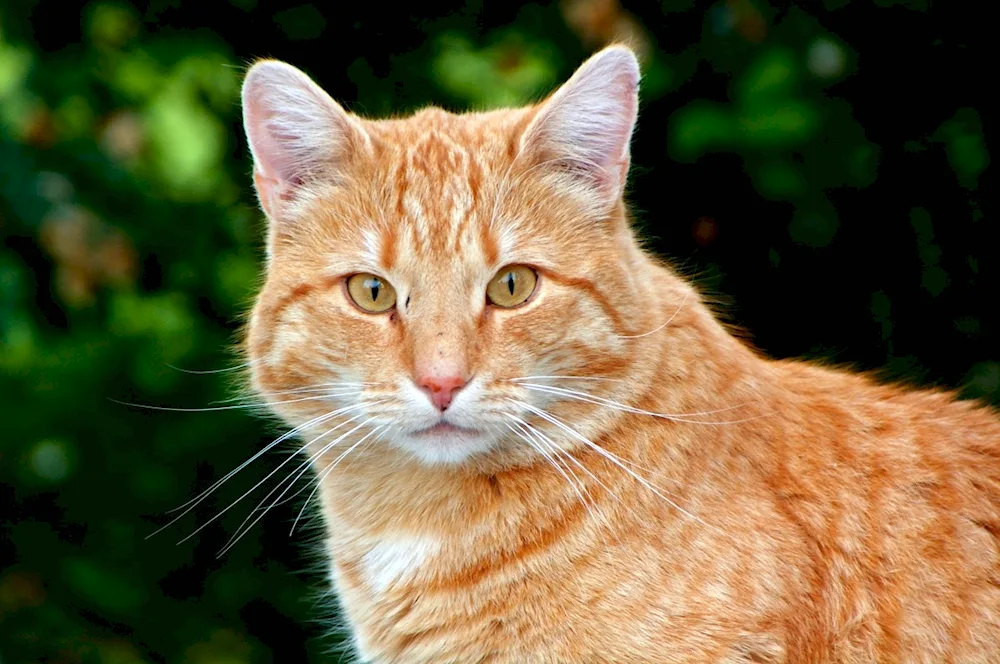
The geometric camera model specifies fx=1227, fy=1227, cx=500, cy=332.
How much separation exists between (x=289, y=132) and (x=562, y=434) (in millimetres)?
1002

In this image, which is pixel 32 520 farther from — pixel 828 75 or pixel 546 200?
pixel 828 75

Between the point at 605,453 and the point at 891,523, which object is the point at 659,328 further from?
the point at 891,523

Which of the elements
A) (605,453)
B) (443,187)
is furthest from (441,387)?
(443,187)

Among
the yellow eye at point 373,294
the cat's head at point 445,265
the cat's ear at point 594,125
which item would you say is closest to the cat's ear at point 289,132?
the cat's head at point 445,265

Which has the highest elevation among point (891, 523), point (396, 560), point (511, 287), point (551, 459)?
point (511, 287)

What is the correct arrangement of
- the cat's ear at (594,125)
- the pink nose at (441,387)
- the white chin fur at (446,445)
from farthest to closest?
the cat's ear at (594,125), the white chin fur at (446,445), the pink nose at (441,387)

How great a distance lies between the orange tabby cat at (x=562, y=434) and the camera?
2.73 meters

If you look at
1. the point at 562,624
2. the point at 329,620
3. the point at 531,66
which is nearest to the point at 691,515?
the point at 562,624

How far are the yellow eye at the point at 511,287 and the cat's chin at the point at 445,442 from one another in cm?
31

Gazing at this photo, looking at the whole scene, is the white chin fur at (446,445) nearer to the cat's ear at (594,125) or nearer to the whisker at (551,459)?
the whisker at (551,459)

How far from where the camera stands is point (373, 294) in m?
2.88

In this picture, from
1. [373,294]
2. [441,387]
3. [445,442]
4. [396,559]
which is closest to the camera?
[441,387]

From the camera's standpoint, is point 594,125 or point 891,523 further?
point 594,125

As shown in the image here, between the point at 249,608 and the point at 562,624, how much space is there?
2.13m
